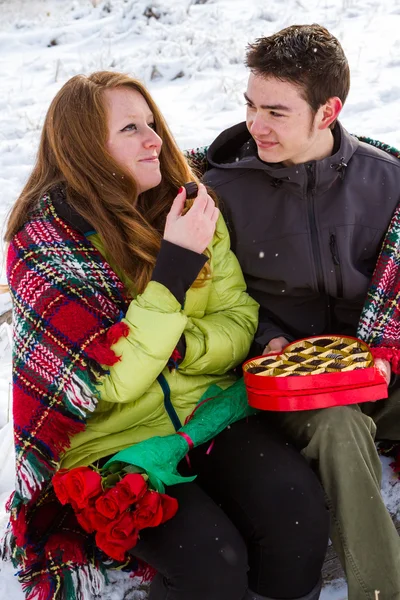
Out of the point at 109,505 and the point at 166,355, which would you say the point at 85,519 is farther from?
the point at 166,355

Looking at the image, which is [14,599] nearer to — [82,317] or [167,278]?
[82,317]

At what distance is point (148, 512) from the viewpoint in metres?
2.06

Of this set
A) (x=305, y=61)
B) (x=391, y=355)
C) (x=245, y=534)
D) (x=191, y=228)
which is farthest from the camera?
(x=305, y=61)

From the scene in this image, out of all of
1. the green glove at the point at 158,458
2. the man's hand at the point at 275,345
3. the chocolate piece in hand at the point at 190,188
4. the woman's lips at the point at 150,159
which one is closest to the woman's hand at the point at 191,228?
the chocolate piece in hand at the point at 190,188

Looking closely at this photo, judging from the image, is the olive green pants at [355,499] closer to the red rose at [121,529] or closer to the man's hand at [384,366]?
the man's hand at [384,366]

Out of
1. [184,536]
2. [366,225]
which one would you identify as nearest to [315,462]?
[184,536]

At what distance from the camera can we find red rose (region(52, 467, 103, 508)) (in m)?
2.11

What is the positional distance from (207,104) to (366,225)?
4258mm

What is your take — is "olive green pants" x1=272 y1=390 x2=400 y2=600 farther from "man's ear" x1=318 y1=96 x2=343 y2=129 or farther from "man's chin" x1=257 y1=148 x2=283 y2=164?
"man's ear" x1=318 y1=96 x2=343 y2=129

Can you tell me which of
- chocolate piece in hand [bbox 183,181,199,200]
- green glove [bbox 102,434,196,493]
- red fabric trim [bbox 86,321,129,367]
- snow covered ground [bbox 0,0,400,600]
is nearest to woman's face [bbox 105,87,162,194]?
chocolate piece in hand [bbox 183,181,199,200]

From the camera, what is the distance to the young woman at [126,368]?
217cm

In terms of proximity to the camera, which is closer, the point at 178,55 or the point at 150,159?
the point at 150,159

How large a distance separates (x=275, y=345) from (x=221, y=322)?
0.24 meters

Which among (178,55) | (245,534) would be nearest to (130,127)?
(245,534)
